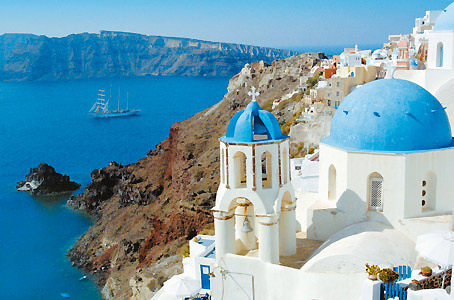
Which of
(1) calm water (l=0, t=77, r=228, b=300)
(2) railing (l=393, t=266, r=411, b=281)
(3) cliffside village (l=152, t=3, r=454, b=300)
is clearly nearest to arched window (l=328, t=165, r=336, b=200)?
(3) cliffside village (l=152, t=3, r=454, b=300)

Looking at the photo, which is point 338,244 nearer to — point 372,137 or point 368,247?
point 368,247

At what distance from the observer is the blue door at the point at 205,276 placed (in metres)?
17.7

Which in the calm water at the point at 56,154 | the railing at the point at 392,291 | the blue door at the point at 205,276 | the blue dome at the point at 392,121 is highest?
the blue dome at the point at 392,121

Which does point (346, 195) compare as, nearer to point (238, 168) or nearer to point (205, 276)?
point (238, 168)

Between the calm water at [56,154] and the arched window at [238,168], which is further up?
the arched window at [238,168]

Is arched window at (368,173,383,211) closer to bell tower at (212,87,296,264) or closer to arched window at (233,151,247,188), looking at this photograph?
bell tower at (212,87,296,264)

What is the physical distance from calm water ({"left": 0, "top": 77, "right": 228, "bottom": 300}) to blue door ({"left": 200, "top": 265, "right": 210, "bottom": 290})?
18.8 m

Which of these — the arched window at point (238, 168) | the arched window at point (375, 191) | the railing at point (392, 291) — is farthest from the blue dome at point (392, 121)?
the railing at point (392, 291)

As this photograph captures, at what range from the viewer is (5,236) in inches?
1847

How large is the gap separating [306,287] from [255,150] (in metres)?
3.13

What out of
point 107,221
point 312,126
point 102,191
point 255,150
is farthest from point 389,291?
point 102,191

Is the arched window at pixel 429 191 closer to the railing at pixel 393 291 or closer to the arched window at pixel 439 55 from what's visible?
the railing at pixel 393 291

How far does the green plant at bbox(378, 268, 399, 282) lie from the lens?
9.05 meters

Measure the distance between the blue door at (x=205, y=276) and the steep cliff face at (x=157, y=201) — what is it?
9.80 metres
